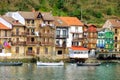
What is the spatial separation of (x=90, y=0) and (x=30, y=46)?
58.2 m


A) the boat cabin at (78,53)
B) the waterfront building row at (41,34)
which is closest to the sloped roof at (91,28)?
the waterfront building row at (41,34)

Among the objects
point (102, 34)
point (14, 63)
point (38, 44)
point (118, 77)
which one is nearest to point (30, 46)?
point (38, 44)

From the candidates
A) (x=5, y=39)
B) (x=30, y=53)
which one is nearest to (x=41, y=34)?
(x=30, y=53)

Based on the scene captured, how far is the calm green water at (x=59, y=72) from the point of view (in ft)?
305

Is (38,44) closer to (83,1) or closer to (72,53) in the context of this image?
(72,53)

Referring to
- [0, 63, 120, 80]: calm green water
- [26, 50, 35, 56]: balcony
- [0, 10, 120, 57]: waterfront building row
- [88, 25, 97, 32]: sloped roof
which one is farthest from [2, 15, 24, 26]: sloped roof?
[88, 25, 97, 32]: sloped roof

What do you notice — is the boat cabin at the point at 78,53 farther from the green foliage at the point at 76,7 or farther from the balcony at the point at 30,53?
the green foliage at the point at 76,7

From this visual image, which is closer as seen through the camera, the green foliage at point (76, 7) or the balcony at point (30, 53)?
the balcony at point (30, 53)

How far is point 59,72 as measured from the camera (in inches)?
4023

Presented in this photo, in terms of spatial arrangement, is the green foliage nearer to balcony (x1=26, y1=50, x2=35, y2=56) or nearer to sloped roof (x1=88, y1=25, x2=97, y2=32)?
sloped roof (x1=88, y1=25, x2=97, y2=32)

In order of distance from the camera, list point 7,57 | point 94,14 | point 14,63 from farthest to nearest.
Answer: point 94,14
point 7,57
point 14,63

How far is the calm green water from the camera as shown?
92.8m

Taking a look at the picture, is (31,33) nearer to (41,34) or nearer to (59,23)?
(41,34)

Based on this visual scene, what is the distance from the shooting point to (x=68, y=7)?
171 meters
